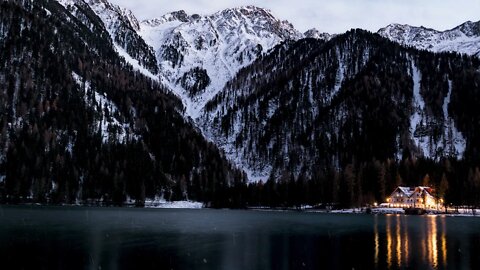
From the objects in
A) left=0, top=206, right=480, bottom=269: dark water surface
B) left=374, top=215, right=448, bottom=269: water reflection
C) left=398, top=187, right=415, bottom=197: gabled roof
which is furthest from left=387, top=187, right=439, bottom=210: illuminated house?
left=0, top=206, right=480, bottom=269: dark water surface

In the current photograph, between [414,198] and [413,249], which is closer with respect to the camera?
[413,249]

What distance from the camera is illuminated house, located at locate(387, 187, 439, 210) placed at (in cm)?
18891

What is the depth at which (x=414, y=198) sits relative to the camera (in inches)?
7470

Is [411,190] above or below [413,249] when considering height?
above

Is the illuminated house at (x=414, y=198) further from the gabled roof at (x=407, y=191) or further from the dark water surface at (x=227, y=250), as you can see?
the dark water surface at (x=227, y=250)

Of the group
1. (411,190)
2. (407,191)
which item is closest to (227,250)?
(407,191)

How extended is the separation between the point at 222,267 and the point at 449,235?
5430 cm

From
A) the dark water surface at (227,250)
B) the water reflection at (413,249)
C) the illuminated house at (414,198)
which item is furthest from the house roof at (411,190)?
the dark water surface at (227,250)

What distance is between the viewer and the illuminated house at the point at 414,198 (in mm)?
188913

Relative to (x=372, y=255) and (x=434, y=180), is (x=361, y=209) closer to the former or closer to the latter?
(x=434, y=180)

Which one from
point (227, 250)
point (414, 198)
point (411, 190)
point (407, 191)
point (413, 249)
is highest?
point (411, 190)

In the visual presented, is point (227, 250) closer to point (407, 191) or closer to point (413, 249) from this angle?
point (413, 249)

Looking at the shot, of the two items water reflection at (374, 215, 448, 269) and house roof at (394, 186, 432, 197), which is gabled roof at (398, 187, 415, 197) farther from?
water reflection at (374, 215, 448, 269)

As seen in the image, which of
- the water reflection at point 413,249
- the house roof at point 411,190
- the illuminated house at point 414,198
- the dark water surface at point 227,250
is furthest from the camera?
the house roof at point 411,190
